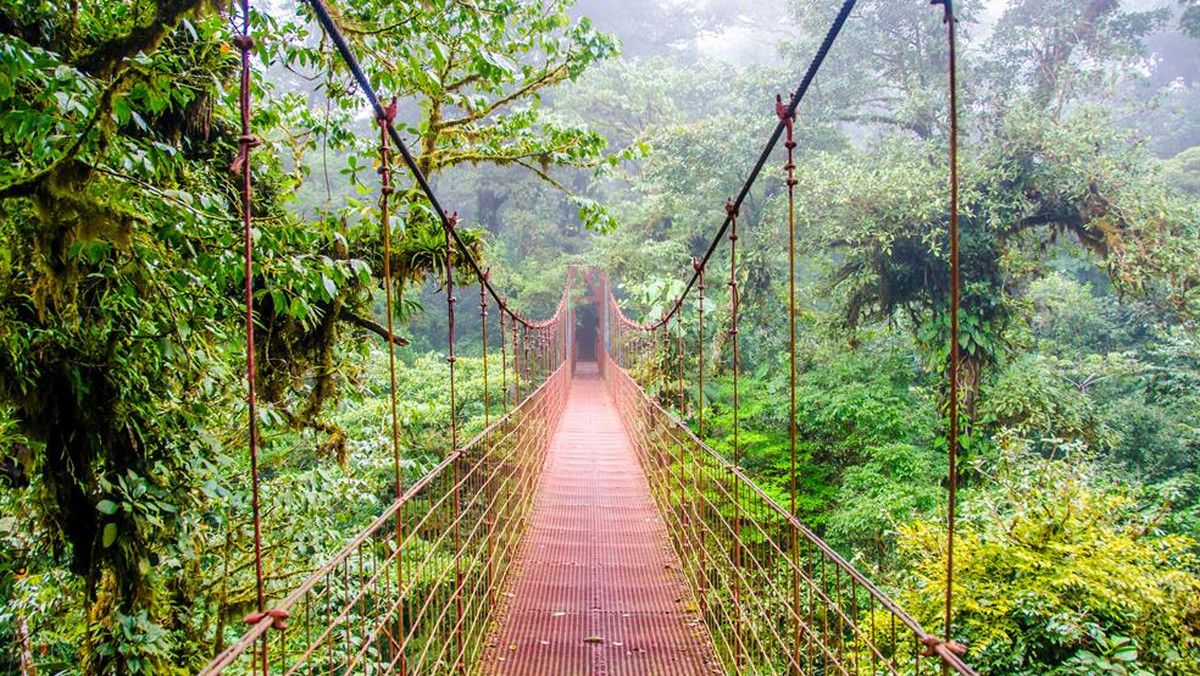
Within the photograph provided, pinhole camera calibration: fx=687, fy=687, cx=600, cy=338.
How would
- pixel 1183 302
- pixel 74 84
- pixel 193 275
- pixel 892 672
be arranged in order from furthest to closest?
pixel 1183 302 → pixel 193 275 → pixel 74 84 → pixel 892 672

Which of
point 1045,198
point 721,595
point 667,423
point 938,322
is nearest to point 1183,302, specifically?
point 1045,198

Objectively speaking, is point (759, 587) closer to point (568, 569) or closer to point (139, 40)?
Answer: point (568, 569)

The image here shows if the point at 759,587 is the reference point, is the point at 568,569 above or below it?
below

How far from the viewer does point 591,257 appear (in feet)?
32.7

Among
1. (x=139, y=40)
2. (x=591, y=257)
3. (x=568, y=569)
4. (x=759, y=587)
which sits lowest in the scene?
(x=568, y=569)

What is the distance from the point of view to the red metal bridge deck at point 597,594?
2.19 m

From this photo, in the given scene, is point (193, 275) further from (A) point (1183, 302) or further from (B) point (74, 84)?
(A) point (1183, 302)

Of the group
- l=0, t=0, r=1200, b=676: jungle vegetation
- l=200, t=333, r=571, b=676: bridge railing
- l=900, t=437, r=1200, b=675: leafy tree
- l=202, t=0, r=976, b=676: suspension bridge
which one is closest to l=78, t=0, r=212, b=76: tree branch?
l=0, t=0, r=1200, b=676: jungle vegetation

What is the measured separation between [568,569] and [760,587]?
1169mm

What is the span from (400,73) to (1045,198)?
575cm

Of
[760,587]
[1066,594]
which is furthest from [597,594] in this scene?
[1066,594]

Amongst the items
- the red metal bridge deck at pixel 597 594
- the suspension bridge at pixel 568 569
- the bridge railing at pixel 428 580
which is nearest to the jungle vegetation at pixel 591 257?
the suspension bridge at pixel 568 569

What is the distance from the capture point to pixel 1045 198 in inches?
232

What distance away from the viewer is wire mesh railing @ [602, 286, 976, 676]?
1.16 metres
